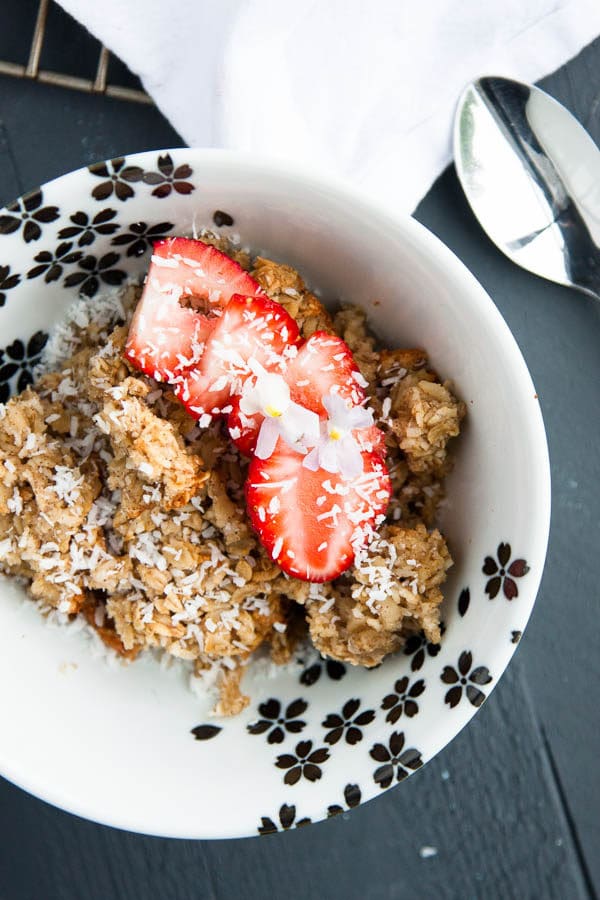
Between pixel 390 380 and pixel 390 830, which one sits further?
pixel 390 830

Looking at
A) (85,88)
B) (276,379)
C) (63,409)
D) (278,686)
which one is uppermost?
(85,88)

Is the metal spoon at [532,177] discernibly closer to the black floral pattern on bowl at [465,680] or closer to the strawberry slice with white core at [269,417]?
the strawberry slice with white core at [269,417]

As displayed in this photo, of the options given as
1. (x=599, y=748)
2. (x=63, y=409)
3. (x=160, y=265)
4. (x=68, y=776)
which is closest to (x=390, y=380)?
(x=160, y=265)

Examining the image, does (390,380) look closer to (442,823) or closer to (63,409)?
(63,409)

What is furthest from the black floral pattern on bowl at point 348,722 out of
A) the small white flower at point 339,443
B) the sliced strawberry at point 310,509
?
the small white flower at point 339,443

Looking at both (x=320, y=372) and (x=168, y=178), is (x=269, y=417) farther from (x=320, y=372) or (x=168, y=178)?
(x=168, y=178)

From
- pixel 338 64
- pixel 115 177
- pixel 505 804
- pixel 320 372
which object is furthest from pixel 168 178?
pixel 505 804
